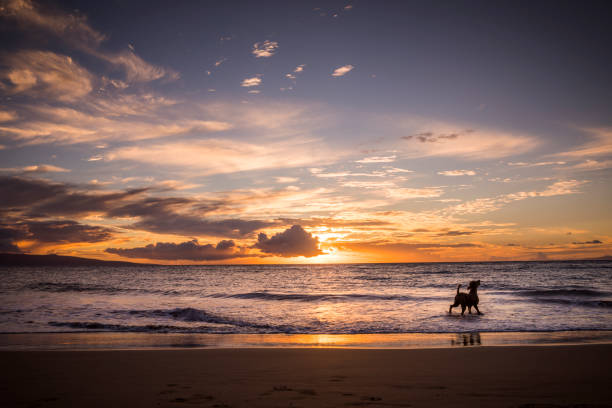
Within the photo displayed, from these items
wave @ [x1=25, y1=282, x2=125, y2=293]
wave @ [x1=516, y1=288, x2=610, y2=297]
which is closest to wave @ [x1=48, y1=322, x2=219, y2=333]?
wave @ [x1=25, y1=282, x2=125, y2=293]

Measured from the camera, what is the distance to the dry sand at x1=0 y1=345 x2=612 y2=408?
5.01m

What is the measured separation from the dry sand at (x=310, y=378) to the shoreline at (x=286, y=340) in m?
1.22

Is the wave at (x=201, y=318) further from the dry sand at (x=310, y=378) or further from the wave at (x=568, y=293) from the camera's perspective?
the wave at (x=568, y=293)

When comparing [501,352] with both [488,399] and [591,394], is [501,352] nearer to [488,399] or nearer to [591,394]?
[591,394]

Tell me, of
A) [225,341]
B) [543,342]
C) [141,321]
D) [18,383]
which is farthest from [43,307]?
[543,342]

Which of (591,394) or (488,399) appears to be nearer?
(488,399)

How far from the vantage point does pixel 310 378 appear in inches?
241

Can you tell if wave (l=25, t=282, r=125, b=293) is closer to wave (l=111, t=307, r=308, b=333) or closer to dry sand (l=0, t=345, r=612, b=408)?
wave (l=111, t=307, r=308, b=333)

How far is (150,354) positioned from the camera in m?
8.34

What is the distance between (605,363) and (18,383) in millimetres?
11091

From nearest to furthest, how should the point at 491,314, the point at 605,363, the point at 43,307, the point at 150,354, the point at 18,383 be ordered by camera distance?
the point at 18,383 < the point at 605,363 < the point at 150,354 < the point at 491,314 < the point at 43,307

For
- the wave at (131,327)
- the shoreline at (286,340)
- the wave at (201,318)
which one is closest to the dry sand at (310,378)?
the shoreline at (286,340)

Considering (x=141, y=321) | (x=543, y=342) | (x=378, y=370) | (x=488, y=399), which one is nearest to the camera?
(x=488, y=399)

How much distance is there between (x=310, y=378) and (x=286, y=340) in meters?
5.24
